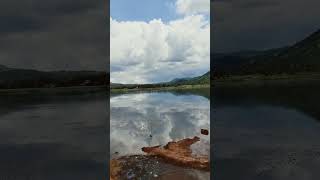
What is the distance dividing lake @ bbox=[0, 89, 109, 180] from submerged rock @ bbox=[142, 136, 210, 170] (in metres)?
4.29

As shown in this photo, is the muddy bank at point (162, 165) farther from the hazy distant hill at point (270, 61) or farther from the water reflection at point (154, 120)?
the hazy distant hill at point (270, 61)

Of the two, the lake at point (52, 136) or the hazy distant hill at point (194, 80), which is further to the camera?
the hazy distant hill at point (194, 80)

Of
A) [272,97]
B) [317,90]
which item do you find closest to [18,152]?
[272,97]

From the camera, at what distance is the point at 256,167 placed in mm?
7898

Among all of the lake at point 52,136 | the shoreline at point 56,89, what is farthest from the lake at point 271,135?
the shoreline at point 56,89

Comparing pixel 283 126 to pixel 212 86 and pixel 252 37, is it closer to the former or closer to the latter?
pixel 252 37

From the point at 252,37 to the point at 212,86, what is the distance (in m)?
2.60

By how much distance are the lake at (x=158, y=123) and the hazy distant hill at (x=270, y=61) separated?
357cm

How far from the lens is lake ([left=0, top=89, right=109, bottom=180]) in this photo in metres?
6.84

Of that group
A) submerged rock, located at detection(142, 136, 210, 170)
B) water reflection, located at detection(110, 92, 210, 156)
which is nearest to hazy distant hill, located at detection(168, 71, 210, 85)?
water reflection, located at detection(110, 92, 210, 156)

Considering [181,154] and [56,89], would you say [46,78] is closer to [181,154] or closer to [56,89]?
[56,89]

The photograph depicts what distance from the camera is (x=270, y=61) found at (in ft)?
32.9

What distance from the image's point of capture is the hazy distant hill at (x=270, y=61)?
9.45 meters

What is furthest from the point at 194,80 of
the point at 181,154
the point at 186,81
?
the point at 181,154
